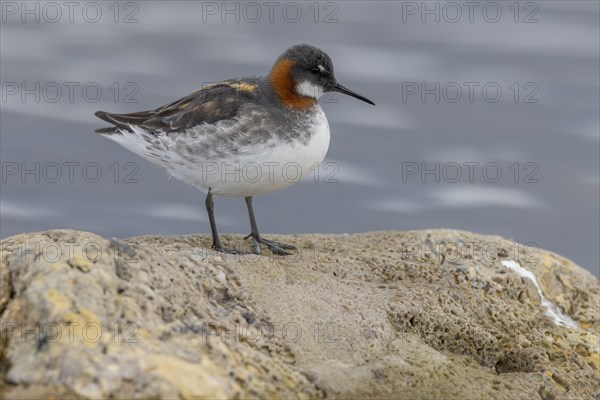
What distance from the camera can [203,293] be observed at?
18.0 ft

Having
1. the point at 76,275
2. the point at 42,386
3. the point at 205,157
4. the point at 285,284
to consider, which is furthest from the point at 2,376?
the point at 205,157

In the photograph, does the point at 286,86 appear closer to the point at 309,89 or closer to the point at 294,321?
the point at 309,89

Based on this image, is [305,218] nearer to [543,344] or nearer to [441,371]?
[543,344]

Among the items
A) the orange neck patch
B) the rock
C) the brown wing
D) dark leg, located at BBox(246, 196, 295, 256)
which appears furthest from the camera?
the orange neck patch

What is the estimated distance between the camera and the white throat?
25.7 feet

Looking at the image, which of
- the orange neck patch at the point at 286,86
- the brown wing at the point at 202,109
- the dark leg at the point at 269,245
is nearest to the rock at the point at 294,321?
the dark leg at the point at 269,245

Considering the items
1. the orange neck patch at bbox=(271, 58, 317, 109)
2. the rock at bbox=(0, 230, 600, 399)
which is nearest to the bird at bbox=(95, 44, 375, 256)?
the orange neck patch at bbox=(271, 58, 317, 109)

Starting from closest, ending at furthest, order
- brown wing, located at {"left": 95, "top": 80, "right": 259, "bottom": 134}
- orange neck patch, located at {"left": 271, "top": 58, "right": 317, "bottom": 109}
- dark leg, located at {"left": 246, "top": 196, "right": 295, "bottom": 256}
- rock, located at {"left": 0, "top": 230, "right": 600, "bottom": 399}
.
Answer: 1. rock, located at {"left": 0, "top": 230, "right": 600, "bottom": 399}
2. dark leg, located at {"left": 246, "top": 196, "right": 295, "bottom": 256}
3. brown wing, located at {"left": 95, "top": 80, "right": 259, "bottom": 134}
4. orange neck patch, located at {"left": 271, "top": 58, "right": 317, "bottom": 109}

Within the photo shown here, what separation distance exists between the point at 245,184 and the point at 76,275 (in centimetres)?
275

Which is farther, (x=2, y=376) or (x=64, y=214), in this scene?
(x=64, y=214)

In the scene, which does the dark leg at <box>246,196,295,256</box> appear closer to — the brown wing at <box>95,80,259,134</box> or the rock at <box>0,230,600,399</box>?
the rock at <box>0,230,600,399</box>

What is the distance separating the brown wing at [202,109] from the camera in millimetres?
7641

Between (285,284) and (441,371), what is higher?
(285,284)

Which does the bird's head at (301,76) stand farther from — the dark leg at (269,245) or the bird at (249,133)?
the dark leg at (269,245)
